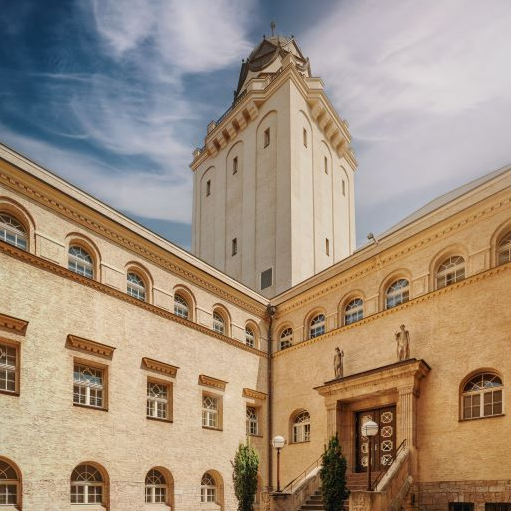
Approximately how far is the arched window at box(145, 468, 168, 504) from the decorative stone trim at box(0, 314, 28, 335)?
756cm

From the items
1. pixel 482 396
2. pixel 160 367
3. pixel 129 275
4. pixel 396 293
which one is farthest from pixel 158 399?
pixel 482 396

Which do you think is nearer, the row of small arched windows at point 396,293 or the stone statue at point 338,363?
the row of small arched windows at point 396,293

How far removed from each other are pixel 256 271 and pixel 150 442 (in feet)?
59.1

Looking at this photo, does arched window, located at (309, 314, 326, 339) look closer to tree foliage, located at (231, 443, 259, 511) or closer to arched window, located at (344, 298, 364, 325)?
arched window, located at (344, 298, 364, 325)

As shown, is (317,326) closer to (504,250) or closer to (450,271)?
(450,271)

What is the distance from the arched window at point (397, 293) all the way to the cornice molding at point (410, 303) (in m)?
0.41

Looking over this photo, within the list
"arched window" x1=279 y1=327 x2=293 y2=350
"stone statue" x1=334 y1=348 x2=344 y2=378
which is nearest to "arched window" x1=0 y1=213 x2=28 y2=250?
"stone statue" x1=334 y1=348 x2=344 y2=378

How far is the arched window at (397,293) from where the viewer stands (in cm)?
2205

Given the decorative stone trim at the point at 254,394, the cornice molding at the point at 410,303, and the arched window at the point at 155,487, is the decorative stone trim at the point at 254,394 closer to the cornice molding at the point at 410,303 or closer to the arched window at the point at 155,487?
the cornice molding at the point at 410,303

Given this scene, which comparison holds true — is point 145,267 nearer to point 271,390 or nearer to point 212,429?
point 212,429

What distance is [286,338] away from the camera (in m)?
27.6

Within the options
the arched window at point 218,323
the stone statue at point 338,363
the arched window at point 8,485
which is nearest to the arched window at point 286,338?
the arched window at point 218,323

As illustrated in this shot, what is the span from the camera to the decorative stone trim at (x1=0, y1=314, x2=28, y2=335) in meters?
16.4

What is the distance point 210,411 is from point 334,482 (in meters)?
7.29
